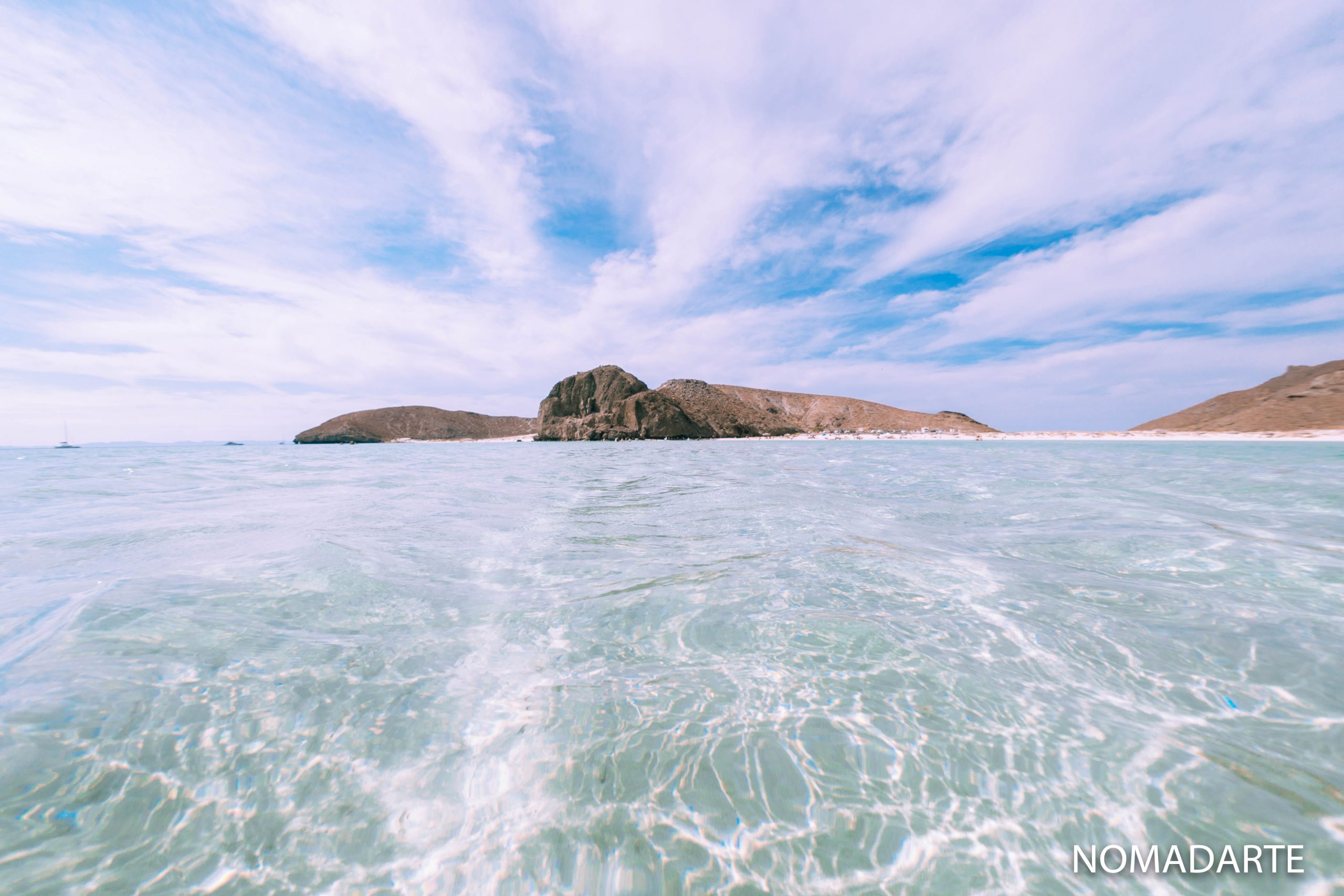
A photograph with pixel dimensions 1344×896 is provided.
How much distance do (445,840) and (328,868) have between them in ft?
1.67

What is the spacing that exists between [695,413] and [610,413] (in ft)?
68.4

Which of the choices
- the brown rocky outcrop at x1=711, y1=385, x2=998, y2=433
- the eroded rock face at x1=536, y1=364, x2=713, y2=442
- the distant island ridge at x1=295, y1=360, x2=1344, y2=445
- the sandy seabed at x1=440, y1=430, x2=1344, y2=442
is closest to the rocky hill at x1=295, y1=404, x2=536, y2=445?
the distant island ridge at x1=295, y1=360, x2=1344, y2=445

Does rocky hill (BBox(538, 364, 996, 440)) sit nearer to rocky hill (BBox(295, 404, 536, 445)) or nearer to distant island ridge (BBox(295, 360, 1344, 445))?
distant island ridge (BBox(295, 360, 1344, 445))

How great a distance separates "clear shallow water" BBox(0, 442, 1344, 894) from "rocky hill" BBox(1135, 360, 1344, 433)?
251ft

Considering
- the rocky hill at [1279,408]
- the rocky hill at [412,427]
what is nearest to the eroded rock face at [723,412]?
the rocky hill at [412,427]

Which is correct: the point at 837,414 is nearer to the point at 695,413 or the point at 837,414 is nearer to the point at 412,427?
the point at 695,413

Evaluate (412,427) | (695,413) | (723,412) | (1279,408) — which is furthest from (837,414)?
(412,427)

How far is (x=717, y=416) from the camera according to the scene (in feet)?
355

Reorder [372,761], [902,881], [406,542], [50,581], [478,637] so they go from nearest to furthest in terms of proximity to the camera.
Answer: [902,881] → [372,761] → [478,637] → [50,581] → [406,542]

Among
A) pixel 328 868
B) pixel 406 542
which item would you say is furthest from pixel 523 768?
pixel 406 542

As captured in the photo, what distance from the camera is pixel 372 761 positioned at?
2.77m

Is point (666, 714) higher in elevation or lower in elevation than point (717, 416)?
lower

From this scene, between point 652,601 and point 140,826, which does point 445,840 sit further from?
point 652,601

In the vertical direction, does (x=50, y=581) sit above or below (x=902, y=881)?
above
